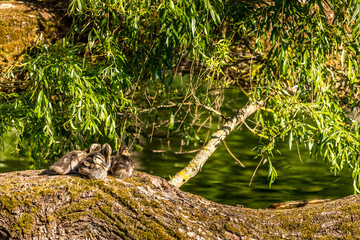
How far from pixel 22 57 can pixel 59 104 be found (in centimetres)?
59

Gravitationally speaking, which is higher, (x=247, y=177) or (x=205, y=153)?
(x=205, y=153)

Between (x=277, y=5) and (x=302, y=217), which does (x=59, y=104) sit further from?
(x=302, y=217)

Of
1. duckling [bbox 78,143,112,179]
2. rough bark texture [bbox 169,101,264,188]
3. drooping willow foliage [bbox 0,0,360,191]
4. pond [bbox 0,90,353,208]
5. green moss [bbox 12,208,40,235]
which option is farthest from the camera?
pond [bbox 0,90,353,208]

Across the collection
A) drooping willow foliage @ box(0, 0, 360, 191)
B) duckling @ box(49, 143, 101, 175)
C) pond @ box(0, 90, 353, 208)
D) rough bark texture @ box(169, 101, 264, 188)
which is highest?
drooping willow foliage @ box(0, 0, 360, 191)

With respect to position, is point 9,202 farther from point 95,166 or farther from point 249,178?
point 249,178

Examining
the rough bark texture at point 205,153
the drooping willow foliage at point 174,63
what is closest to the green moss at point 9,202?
the drooping willow foliage at point 174,63

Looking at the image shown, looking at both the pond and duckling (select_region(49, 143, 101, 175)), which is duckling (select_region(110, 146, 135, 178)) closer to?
duckling (select_region(49, 143, 101, 175))

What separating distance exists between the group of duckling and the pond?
18.2 ft

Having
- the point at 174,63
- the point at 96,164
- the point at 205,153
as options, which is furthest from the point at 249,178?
the point at 96,164

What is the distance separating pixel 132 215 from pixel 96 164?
12.6 inches

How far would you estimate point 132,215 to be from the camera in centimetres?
257

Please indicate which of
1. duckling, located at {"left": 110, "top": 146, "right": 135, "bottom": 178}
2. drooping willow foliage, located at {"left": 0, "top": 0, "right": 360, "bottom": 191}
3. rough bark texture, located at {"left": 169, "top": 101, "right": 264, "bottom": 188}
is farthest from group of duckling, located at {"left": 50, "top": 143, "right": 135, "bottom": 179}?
rough bark texture, located at {"left": 169, "top": 101, "right": 264, "bottom": 188}

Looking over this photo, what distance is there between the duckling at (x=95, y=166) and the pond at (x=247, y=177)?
562cm

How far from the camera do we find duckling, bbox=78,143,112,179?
2.67m
